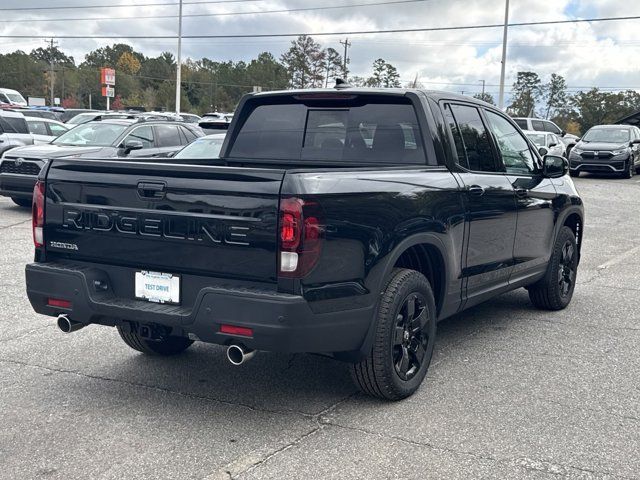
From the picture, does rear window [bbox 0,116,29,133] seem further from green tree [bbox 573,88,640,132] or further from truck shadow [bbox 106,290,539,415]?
green tree [bbox 573,88,640,132]

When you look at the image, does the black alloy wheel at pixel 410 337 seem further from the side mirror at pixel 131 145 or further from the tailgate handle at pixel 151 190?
the side mirror at pixel 131 145

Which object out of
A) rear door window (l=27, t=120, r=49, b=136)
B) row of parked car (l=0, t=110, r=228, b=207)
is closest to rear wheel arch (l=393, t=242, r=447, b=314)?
row of parked car (l=0, t=110, r=228, b=207)

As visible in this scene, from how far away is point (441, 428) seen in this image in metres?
4.25

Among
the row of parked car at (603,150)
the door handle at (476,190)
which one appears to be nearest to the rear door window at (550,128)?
→ the row of parked car at (603,150)

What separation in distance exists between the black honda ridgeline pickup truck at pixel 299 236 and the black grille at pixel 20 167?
8308mm

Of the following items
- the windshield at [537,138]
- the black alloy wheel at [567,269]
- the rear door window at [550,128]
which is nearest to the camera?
the black alloy wheel at [567,269]

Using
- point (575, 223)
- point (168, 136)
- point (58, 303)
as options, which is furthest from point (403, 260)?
point (168, 136)

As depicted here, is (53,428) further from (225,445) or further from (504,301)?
(504,301)

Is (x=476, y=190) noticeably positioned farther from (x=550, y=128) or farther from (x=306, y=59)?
(x=306, y=59)

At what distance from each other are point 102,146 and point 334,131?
9.58m

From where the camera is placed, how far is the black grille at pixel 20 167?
43.1 ft

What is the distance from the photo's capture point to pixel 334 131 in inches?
215

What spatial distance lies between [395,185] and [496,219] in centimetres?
151

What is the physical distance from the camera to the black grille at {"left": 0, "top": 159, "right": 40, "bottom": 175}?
1312 cm
